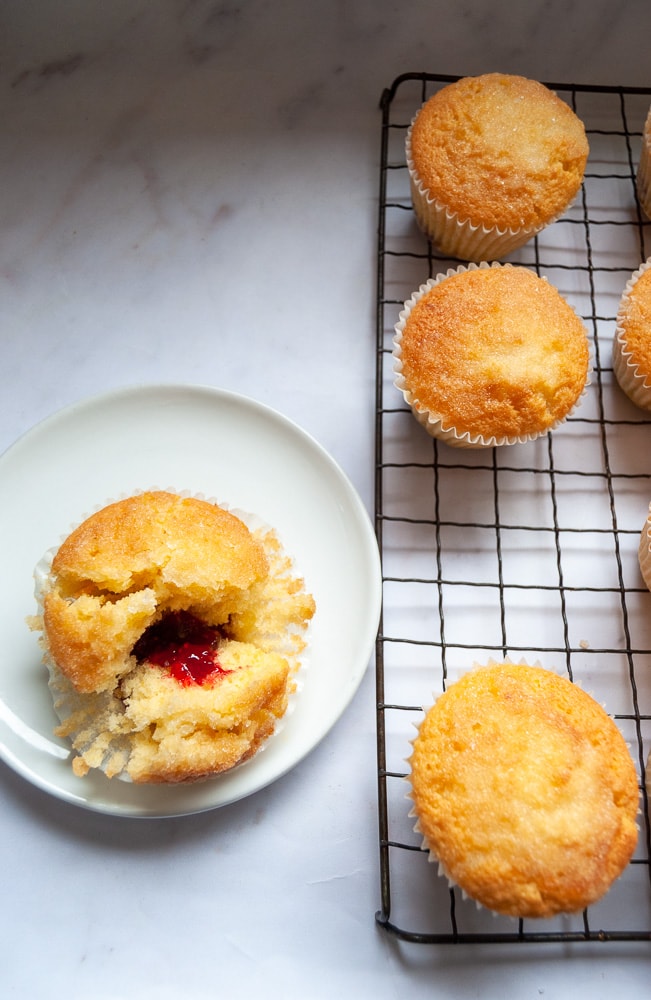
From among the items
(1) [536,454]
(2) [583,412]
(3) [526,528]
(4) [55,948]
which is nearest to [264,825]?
(4) [55,948]

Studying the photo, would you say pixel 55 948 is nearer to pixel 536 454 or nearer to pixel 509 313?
pixel 536 454

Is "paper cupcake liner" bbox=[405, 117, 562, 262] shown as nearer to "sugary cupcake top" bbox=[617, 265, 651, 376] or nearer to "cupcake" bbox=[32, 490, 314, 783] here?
"sugary cupcake top" bbox=[617, 265, 651, 376]


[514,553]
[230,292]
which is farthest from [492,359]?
[230,292]

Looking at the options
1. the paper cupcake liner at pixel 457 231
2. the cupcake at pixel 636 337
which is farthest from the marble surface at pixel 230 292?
the cupcake at pixel 636 337

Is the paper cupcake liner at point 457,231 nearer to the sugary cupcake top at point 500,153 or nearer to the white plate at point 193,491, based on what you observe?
the sugary cupcake top at point 500,153

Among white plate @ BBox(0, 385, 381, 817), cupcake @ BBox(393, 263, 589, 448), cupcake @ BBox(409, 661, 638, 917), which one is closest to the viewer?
cupcake @ BBox(409, 661, 638, 917)

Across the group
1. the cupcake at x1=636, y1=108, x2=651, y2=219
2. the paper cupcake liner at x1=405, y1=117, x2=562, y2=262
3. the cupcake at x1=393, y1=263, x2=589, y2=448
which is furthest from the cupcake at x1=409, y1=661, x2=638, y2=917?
the cupcake at x1=636, y1=108, x2=651, y2=219
